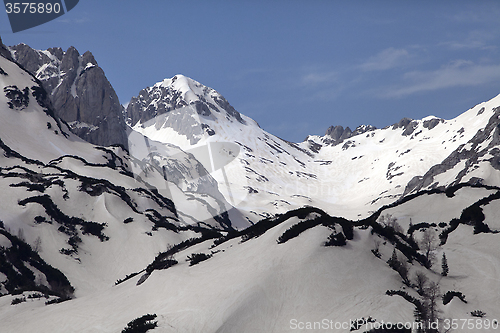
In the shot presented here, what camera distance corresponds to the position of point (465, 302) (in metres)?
31.9

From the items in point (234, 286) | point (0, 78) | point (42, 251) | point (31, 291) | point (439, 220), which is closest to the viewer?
point (234, 286)

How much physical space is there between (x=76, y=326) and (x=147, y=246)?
5053cm

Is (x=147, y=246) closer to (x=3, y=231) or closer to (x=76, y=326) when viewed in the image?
(x=3, y=231)

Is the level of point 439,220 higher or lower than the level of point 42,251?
lower

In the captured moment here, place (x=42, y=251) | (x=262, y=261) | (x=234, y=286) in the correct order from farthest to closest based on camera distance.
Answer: (x=42, y=251)
(x=262, y=261)
(x=234, y=286)

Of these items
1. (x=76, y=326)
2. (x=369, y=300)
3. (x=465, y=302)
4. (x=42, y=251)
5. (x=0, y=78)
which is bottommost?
Result: (x=465, y=302)

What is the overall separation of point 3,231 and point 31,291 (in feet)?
92.9

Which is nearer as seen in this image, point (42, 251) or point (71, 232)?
point (42, 251)

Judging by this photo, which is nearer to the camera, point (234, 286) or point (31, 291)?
point (234, 286)

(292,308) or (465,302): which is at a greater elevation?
(292,308)

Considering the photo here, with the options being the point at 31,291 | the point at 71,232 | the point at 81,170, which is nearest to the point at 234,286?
the point at 31,291

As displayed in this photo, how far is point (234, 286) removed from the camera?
1244 inches

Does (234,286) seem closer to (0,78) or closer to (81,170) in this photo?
(81,170)

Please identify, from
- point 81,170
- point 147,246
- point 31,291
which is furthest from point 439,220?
point 81,170
